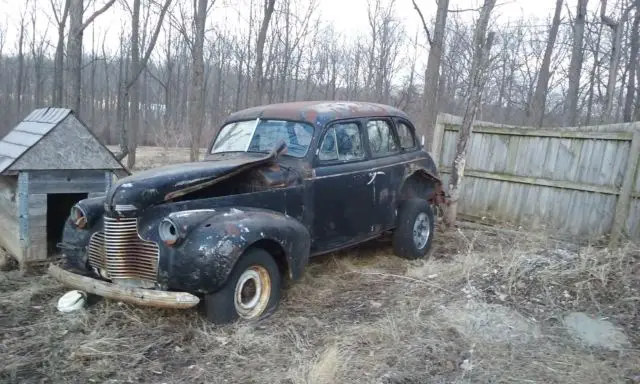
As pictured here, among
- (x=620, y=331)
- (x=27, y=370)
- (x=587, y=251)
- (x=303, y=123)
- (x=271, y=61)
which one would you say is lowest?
(x=27, y=370)

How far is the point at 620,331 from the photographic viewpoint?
412cm

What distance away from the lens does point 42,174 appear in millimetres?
5402

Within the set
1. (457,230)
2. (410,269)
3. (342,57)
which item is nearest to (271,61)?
(342,57)

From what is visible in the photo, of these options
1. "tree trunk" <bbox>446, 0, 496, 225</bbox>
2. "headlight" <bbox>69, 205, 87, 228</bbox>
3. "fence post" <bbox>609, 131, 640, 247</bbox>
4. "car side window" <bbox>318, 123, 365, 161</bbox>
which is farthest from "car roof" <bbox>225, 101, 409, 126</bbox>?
"fence post" <bbox>609, 131, 640, 247</bbox>

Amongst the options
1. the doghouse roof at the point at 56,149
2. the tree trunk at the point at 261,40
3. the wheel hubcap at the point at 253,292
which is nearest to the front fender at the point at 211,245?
the wheel hubcap at the point at 253,292

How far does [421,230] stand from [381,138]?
4.59ft

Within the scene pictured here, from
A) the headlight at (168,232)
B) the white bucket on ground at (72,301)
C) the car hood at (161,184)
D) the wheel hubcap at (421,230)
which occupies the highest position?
the car hood at (161,184)

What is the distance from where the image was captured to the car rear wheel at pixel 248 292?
4.02m

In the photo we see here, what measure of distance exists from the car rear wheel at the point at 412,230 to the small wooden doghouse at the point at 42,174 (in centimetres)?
351

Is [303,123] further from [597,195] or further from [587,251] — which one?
[597,195]

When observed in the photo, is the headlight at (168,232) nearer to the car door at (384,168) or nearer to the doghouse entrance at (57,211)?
the car door at (384,168)

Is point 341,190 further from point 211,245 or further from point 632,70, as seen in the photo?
point 632,70

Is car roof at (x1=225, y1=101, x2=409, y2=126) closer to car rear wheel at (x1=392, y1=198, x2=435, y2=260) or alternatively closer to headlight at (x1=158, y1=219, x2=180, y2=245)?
car rear wheel at (x1=392, y1=198, x2=435, y2=260)

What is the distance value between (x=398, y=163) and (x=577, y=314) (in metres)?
2.65
